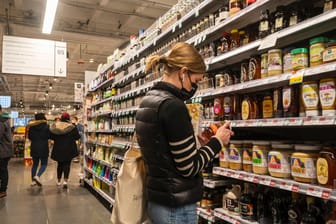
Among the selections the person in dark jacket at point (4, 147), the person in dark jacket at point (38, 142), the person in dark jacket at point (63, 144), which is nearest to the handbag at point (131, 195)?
the person in dark jacket at point (4, 147)

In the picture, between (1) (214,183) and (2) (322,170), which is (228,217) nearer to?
(1) (214,183)

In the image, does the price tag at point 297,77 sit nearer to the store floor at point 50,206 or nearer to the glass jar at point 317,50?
the glass jar at point 317,50

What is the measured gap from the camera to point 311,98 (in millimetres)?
1615

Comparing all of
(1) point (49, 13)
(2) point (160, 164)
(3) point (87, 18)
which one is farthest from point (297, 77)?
(3) point (87, 18)

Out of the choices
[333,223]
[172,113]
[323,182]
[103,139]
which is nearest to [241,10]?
[172,113]

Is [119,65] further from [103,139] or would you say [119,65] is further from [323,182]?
[323,182]

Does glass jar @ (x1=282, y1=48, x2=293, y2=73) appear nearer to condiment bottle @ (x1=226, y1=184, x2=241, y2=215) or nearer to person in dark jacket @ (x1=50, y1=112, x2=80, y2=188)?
condiment bottle @ (x1=226, y1=184, x2=241, y2=215)

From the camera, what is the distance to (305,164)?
5.40 ft

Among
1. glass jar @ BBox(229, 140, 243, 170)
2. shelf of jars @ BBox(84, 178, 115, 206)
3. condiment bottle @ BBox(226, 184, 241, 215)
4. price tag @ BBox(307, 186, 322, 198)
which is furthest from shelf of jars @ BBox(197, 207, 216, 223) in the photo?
shelf of jars @ BBox(84, 178, 115, 206)

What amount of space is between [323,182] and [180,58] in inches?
37.6

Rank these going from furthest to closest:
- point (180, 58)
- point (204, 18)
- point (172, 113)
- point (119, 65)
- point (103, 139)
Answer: point (103, 139) → point (119, 65) → point (204, 18) → point (180, 58) → point (172, 113)

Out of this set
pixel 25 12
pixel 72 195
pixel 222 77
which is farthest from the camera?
pixel 25 12

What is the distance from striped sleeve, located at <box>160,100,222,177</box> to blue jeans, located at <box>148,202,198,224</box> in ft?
0.64

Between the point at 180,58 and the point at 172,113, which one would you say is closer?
the point at 172,113
